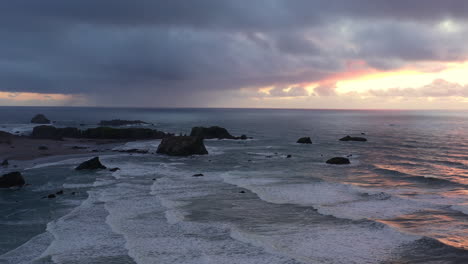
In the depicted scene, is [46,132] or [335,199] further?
[46,132]

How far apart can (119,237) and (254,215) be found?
31.7 feet

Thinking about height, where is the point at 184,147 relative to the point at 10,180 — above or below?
above

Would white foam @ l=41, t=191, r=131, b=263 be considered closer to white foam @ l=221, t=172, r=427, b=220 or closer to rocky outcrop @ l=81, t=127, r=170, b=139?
white foam @ l=221, t=172, r=427, b=220

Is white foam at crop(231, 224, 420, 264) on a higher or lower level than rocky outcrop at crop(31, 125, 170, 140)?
lower

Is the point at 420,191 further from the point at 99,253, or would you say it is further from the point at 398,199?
the point at 99,253

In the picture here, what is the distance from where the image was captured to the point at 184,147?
211 feet

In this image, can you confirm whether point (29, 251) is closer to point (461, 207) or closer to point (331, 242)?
point (331, 242)

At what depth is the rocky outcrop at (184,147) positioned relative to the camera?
64188mm

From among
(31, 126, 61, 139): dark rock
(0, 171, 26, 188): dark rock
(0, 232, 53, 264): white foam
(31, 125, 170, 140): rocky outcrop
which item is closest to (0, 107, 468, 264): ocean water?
(0, 232, 53, 264): white foam

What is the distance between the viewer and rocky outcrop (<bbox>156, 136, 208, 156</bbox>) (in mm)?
64188

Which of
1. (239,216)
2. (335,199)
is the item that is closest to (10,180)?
(239,216)

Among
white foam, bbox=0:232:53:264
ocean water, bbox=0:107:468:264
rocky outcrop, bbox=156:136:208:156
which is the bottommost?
white foam, bbox=0:232:53:264

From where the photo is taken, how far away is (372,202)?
100 feet

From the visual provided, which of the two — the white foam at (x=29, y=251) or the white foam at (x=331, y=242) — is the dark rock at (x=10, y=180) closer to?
the white foam at (x=29, y=251)
